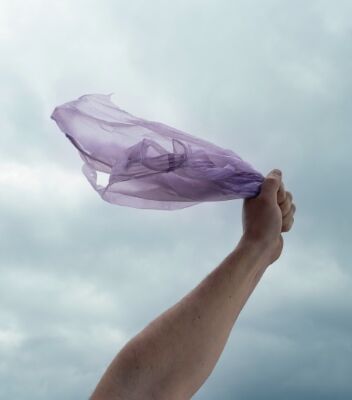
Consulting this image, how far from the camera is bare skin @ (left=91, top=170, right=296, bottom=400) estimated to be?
2904 millimetres

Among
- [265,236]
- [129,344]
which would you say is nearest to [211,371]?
[129,344]

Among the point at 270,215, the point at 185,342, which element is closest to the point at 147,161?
the point at 270,215

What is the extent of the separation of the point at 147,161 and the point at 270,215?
0.75 meters

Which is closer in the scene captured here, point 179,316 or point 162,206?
point 179,316

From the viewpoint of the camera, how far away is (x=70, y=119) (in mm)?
3844

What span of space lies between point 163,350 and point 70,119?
4.84ft

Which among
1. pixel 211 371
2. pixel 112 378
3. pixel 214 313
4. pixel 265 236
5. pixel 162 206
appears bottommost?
pixel 112 378

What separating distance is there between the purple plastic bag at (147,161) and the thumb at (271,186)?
0.13 ft

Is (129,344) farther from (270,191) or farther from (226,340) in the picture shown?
(270,191)

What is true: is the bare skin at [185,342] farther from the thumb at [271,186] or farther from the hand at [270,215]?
the thumb at [271,186]

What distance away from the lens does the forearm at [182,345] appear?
9.54 feet

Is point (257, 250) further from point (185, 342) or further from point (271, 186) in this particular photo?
point (185, 342)

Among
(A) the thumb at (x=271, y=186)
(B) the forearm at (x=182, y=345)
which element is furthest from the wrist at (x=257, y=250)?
(A) the thumb at (x=271, y=186)

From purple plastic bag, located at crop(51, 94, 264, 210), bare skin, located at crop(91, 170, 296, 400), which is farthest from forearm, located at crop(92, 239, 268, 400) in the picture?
purple plastic bag, located at crop(51, 94, 264, 210)
